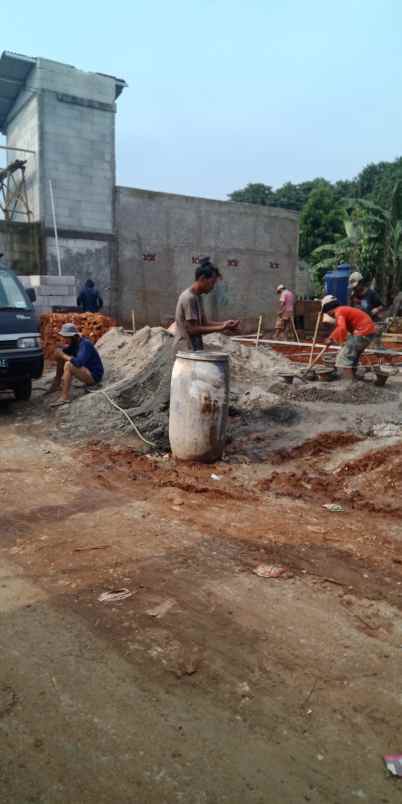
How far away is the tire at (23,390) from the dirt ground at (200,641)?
11.0 ft

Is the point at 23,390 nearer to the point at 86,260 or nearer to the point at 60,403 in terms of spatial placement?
the point at 60,403

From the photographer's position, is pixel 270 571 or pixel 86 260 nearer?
pixel 270 571

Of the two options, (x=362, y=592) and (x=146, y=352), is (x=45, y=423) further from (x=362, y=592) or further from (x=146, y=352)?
(x=362, y=592)

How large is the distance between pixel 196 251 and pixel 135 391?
37.5 ft

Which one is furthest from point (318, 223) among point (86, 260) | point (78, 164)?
point (86, 260)

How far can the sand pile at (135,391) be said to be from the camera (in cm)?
757

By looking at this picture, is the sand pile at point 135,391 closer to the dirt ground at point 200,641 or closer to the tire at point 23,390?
the tire at point 23,390

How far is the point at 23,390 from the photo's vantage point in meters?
9.12

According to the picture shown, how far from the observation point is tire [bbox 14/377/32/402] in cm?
898

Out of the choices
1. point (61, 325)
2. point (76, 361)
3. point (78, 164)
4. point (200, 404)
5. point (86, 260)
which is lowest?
point (200, 404)

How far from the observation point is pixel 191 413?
6258mm

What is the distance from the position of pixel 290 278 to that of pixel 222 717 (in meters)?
20.0

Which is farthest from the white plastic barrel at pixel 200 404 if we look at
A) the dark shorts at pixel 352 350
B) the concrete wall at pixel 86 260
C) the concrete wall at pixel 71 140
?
the concrete wall at pixel 71 140

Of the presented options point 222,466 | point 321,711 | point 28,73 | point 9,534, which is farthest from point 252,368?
point 28,73
